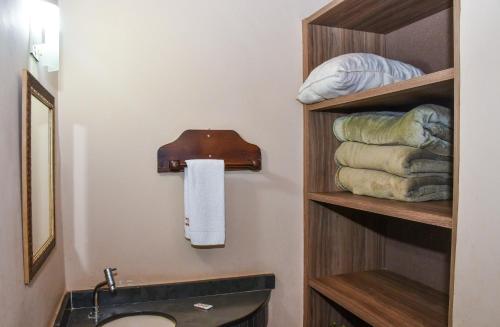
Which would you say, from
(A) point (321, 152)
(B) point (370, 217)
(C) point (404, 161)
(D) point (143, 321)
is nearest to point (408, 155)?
(C) point (404, 161)

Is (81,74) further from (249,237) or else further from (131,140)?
(249,237)

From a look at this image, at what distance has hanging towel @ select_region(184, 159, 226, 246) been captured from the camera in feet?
4.89

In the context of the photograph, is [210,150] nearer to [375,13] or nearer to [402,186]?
[402,186]

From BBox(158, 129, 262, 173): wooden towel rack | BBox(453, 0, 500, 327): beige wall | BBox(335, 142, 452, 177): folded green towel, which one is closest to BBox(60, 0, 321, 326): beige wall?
BBox(158, 129, 262, 173): wooden towel rack

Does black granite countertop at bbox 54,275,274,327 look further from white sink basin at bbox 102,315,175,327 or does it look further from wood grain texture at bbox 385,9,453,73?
wood grain texture at bbox 385,9,453,73

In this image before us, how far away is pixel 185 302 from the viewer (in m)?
1.53

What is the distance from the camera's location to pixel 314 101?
162cm

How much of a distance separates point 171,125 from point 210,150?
19cm

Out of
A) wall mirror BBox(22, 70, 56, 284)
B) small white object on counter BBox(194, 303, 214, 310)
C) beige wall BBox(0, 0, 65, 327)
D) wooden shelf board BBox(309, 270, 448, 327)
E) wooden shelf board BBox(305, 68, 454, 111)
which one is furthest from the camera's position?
small white object on counter BBox(194, 303, 214, 310)

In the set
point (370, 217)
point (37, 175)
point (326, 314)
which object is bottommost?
point (326, 314)

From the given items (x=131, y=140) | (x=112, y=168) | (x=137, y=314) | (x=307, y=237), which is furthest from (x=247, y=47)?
(x=137, y=314)

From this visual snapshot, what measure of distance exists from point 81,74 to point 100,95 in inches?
4.1

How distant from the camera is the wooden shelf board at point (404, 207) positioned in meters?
1.06

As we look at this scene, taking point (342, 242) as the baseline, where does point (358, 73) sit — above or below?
above
